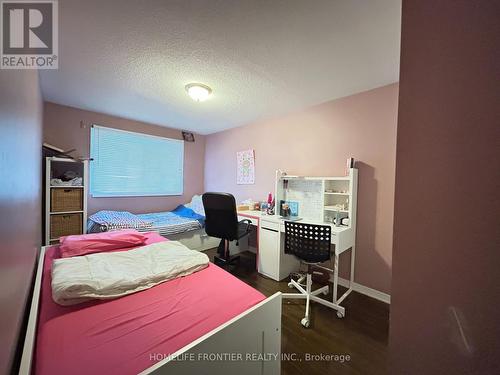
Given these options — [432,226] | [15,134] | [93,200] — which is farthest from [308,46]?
[93,200]

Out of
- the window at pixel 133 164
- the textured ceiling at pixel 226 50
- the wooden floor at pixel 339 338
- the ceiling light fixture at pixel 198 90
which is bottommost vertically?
the wooden floor at pixel 339 338

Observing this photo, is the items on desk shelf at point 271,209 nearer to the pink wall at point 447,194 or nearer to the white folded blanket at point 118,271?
the white folded blanket at point 118,271

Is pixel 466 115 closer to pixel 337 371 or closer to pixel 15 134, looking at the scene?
pixel 337 371

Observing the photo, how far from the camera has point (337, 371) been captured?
4.35 ft

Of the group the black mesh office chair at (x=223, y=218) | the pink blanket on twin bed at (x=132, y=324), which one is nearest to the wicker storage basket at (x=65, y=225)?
the pink blanket on twin bed at (x=132, y=324)

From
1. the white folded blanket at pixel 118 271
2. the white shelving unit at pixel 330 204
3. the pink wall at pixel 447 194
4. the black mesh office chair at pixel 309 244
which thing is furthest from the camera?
the white shelving unit at pixel 330 204

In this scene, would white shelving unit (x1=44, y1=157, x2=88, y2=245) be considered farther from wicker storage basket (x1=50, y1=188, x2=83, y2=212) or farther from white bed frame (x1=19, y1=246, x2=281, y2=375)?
white bed frame (x1=19, y1=246, x2=281, y2=375)

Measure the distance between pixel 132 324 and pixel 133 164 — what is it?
317cm

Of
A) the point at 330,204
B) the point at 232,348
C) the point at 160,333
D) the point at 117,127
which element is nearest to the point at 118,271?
the point at 160,333

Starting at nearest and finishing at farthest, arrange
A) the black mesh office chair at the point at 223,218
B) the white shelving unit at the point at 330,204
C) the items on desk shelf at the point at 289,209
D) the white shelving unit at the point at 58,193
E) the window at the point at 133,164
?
the white shelving unit at the point at 330,204 → the white shelving unit at the point at 58,193 → the black mesh office chair at the point at 223,218 → the items on desk shelf at the point at 289,209 → the window at the point at 133,164

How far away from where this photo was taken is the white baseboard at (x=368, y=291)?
2.12 metres

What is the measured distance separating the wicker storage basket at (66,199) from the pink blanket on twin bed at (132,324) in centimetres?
151

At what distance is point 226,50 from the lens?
62.7 inches

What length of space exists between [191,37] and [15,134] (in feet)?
3.89
